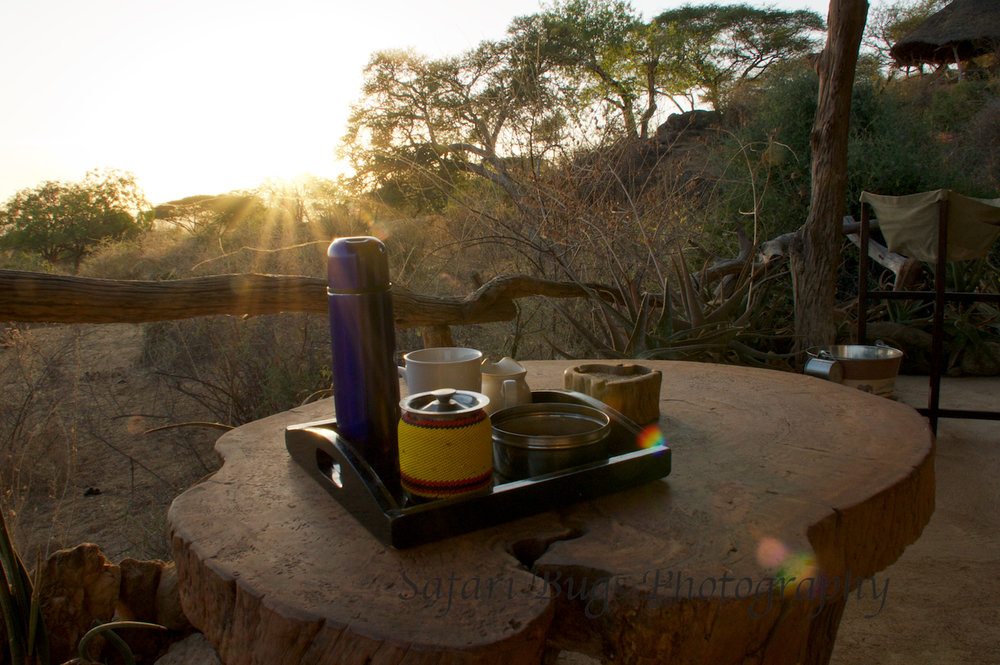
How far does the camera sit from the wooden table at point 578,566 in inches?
27.1

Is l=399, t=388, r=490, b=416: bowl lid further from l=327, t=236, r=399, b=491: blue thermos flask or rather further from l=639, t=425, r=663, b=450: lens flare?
l=639, t=425, r=663, b=450: lens flare

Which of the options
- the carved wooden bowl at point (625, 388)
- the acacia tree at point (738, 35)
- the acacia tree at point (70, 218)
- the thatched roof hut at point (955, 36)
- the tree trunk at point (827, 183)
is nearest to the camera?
the carved wooden bowl at point (625, 388)

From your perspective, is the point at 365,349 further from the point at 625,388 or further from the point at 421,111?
the point at 421,111

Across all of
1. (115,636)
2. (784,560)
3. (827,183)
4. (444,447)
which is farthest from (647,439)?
(827,183)

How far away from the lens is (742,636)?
724mm

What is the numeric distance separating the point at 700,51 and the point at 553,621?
2129 centimetres

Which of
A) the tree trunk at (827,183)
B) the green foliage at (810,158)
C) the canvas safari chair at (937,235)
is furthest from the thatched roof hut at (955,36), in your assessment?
the canvas safari chair at (937,235)

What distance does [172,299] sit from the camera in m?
1.67

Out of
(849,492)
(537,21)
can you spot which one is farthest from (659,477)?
(537,21)

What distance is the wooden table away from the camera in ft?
2.26

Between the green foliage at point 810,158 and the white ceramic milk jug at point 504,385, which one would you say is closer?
the white ceramic milk jug at point 504,385

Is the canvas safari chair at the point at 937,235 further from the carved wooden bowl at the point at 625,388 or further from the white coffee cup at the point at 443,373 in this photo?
the white coffee cup at the point at 443,373

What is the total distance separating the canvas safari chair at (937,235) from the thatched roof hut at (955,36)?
48.8ft

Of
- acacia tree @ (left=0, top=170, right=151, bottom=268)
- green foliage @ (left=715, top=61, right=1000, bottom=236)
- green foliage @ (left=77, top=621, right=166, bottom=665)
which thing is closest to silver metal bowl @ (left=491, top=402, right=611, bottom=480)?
green foliage @ (left=77, top=621, right=166, bottom=665)
